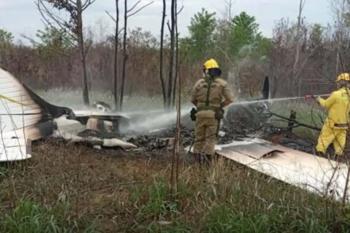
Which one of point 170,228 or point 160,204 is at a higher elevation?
point 160,204

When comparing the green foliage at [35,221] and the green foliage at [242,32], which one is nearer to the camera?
the green foliage at [35,221]

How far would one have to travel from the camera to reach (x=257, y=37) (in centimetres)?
2997

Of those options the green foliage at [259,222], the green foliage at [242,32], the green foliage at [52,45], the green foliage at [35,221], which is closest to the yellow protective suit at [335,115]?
the green foliage at [259,222]

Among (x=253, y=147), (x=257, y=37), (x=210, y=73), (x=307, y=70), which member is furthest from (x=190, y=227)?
(x=257, y=37)

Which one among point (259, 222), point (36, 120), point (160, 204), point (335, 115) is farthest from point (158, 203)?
point (36, 120)

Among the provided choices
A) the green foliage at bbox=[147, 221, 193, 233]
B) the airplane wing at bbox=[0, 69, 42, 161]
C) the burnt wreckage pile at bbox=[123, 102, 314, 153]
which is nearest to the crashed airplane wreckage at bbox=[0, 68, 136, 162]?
the airplane wing at bbox=[0, 69, 42, 161]

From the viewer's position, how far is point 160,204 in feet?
15.7

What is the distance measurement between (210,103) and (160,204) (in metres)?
3.61

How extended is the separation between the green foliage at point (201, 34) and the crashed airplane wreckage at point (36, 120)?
15393 mm

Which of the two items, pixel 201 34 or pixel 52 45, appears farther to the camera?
pixel 201 34

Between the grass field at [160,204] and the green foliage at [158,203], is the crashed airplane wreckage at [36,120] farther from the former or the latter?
the green foliage at [158,203]

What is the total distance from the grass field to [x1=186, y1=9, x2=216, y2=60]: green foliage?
777 inches

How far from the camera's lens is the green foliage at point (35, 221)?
4.30 m

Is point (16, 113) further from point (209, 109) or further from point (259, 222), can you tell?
point (259, 222)
